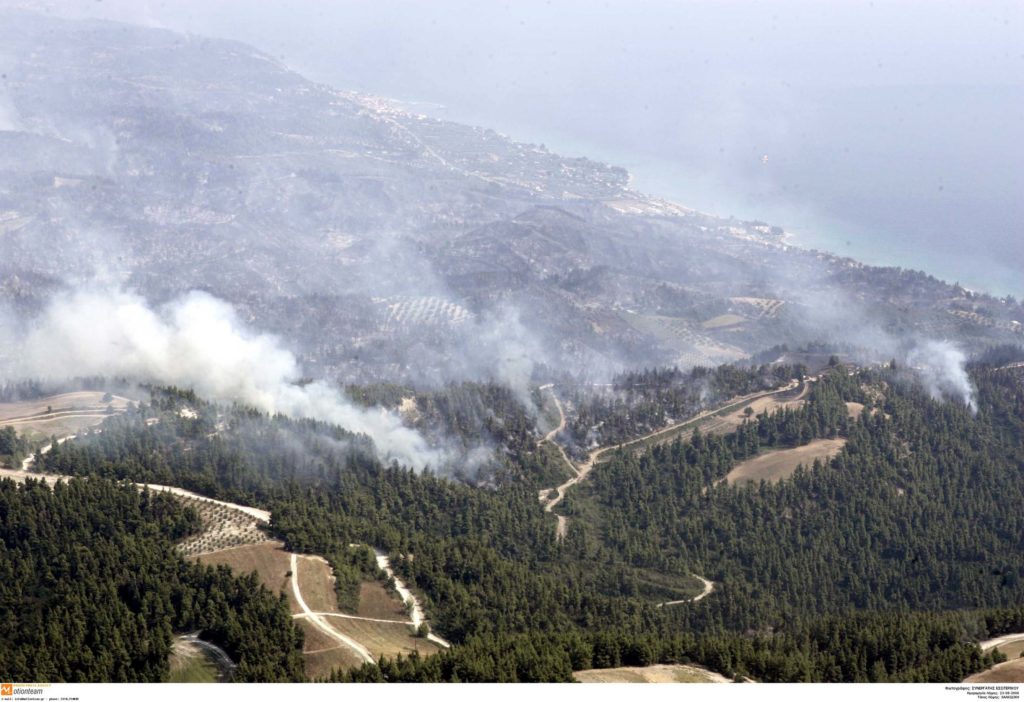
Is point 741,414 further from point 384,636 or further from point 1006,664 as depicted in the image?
point 384,636

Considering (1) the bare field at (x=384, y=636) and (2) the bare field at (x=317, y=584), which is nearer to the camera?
(1) the bare field at (x=384, y=636)

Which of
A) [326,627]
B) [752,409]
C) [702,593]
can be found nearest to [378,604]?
[326,627]

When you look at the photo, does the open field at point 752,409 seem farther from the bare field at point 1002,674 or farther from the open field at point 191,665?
the open field at point 191,665

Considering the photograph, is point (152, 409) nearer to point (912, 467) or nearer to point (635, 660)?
point (635, 660)

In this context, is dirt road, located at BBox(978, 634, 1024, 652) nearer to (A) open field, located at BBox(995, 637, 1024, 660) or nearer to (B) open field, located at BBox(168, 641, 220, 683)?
(A) open field, located at BBox(995, 637, 1024, 660)

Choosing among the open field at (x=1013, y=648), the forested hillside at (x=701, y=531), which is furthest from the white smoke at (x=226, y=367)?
the open field at (x=1013, y=648)

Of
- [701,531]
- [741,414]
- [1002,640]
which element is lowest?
[1002,640]

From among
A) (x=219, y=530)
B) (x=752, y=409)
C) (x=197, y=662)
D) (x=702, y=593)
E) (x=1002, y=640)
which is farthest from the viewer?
(x=752, y=409)
